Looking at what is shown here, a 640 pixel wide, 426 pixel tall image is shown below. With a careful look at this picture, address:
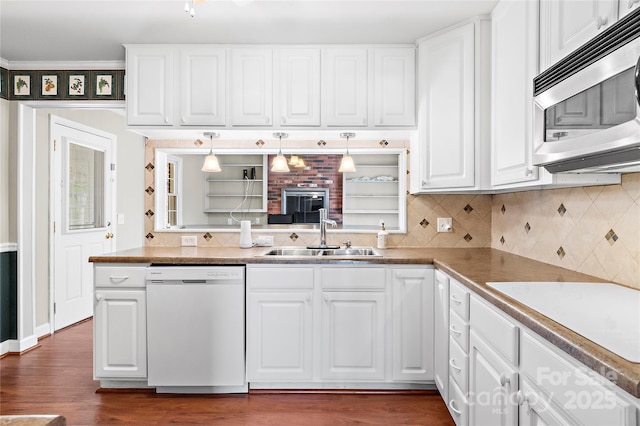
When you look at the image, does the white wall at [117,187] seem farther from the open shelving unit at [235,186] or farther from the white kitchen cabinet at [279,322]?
the open shelving unit at [235,186]

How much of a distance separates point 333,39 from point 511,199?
1664mm

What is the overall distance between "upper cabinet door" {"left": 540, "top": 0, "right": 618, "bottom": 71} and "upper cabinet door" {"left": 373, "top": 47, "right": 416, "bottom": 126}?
3.29ft

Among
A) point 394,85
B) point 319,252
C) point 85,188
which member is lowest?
point 319,252

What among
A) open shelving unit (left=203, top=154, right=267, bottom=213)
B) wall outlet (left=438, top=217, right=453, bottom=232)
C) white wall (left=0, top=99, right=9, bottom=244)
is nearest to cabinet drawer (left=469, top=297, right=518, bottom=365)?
wall outlet (left=438, top=217, right=453, bottom=232)

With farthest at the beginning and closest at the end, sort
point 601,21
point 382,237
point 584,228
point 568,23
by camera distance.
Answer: point 382,237
point 584,228
point 568,23
point 601,21

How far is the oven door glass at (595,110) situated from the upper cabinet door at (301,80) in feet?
5.15

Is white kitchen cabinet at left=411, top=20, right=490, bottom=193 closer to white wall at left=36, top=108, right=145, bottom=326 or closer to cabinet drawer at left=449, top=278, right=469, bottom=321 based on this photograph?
cabinet drawer at left=449, top=278, right=469, bottom=321

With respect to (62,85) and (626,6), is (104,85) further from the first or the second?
(626,6)

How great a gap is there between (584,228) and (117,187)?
4517mm

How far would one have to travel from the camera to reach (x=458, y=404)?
6.26ft

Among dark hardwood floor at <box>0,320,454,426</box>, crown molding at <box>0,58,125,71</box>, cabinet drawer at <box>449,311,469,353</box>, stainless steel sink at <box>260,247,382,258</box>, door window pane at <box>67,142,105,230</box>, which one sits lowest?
dark hardwood floor at <box>0,320,454,426</box>

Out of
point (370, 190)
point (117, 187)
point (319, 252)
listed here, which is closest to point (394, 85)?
point (319, 252)

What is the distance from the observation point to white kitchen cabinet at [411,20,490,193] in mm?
2402

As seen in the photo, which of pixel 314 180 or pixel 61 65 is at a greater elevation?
pixel 61 65
